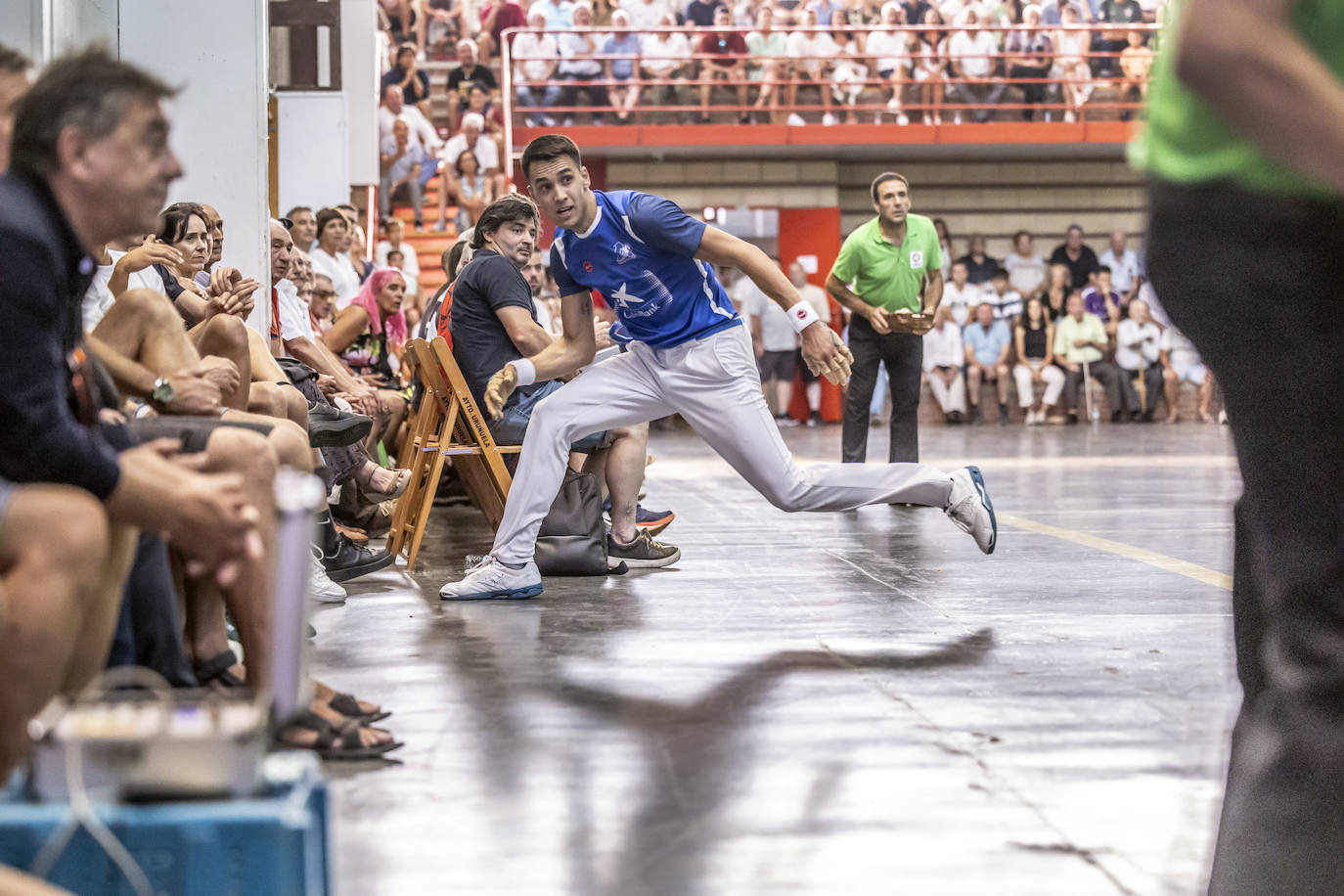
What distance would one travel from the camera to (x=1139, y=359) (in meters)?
19.5

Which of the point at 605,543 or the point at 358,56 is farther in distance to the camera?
the point at 358,56

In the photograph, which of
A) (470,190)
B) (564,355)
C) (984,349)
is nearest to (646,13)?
(470,190)

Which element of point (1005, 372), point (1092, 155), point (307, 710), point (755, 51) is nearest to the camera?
point (307, 710)

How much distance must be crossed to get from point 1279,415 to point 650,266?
11.5 feet

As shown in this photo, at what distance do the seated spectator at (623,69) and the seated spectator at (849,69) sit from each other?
2876mm

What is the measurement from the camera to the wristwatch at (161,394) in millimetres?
3303

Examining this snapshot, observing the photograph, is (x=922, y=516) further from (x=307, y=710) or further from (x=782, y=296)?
(x=307, y=710)

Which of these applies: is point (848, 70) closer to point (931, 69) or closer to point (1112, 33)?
point (931, 69)

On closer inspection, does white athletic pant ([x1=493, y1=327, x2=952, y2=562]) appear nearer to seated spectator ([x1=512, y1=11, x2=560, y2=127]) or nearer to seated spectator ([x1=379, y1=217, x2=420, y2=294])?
seated spectator ([x1=379, y1=217, x2=420, y2=294])

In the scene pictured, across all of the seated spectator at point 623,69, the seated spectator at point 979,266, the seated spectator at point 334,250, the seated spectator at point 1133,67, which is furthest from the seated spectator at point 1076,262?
the seated spectator at point 334,250

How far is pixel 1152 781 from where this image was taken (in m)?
2.66

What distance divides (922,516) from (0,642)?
6.34 metres

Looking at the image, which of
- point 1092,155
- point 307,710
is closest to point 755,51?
point 1092,155

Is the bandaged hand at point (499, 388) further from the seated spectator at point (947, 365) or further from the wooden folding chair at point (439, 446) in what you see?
the seated spectator at point (947, 365)
